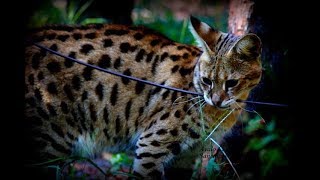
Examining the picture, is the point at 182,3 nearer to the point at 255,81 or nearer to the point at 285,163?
the point at 255,81

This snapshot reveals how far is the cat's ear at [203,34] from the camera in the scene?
4266 millimetres

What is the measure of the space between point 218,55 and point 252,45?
321mm

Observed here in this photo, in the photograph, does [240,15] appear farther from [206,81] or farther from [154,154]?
[154,154]

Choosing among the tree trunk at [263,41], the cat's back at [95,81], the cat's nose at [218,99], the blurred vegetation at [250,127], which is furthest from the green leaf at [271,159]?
the cat's back at [95,81]

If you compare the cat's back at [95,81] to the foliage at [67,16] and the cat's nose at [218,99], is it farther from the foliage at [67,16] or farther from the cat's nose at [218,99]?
the foliage at [67,16]

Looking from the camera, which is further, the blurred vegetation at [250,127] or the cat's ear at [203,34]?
the cat's ear at [203,34]

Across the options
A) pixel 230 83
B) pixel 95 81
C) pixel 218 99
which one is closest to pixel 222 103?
pixel 218 99

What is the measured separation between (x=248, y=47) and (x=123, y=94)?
1367mm

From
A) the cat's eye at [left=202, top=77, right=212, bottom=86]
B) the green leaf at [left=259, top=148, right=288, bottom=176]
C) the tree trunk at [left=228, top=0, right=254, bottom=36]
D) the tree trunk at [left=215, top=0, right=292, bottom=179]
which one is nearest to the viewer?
the green leaf at [left=259, top=148, right=288, bottom=176]

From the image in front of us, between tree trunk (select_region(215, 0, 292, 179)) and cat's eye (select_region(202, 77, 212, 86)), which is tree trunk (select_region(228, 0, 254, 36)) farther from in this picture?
cat's eye (select_region(202, 77, 212, 86))

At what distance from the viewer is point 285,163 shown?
114 inches

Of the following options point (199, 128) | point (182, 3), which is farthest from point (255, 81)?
point (182, 3)

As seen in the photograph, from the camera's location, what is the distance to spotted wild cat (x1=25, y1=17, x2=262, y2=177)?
174 inches

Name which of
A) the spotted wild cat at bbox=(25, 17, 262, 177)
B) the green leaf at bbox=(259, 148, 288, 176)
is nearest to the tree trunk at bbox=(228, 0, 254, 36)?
the spotted wild cat at bbox=(25, 17, 262, 177)
